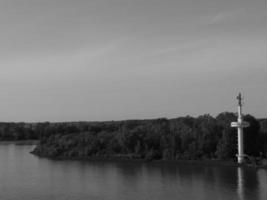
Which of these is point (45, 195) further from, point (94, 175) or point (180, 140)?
point (180, 140)

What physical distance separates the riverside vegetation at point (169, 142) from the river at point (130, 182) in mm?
2273

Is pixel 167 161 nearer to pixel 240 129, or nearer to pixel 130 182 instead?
pixel 240 129

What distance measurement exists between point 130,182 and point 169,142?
9746mm

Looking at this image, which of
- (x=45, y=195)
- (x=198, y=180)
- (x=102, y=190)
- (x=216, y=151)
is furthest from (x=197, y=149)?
(x=45, y=195)

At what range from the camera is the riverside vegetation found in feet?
83.3

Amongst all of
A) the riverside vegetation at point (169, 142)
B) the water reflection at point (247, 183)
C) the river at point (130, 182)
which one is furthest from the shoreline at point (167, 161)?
the water reflection at point (247, 183)

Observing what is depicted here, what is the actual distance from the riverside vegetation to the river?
227 centimetres

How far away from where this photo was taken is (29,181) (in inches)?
742

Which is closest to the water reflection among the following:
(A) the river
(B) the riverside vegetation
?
(A) the river

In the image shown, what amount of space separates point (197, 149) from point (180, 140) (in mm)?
1928

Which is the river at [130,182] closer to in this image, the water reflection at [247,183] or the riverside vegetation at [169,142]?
the water reflection at [247,183]

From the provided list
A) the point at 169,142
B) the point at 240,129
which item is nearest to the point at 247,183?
the point at 240,129

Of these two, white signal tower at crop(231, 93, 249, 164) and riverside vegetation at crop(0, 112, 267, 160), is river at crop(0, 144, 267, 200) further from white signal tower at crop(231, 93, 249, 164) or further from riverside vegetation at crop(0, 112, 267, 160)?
riverside vegetation at crop(0, 112, 267, 160)

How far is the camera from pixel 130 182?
1825 cm
